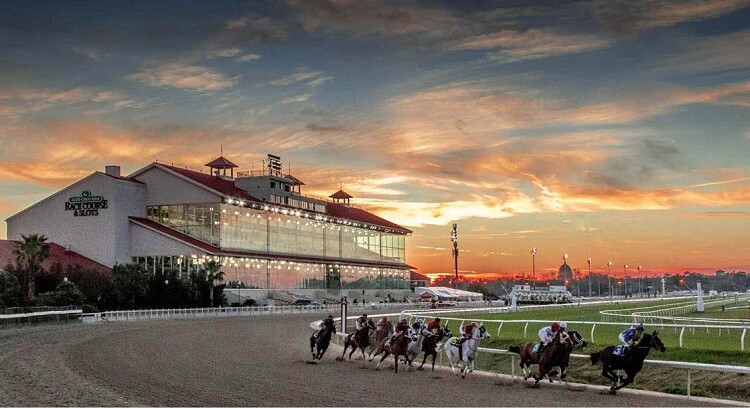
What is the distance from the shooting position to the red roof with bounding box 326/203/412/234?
10885 centimetres

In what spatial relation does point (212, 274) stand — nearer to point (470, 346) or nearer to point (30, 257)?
→ point (30, 257)

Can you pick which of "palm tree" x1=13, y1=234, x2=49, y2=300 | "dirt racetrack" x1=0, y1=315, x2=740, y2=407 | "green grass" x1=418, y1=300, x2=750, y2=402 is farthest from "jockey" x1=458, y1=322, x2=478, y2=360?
"palm tree" x1=13, y1=234, x2=49, y2=300

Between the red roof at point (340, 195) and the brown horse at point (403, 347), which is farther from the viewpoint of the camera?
the red roof at point (340, 195)

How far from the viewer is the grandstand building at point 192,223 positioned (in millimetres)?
80625

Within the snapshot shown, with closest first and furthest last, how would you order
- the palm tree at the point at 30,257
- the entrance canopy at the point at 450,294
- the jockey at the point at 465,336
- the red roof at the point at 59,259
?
the jockey at the point at 465,336 → the palm tree at the point at 30,257 → the red roof at the point at 59,259 → the entrance canopy at the point at 450,294

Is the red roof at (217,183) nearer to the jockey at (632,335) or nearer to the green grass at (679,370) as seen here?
the green grass at (679,370)

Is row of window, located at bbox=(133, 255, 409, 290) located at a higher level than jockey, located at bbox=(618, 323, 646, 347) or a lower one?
higher

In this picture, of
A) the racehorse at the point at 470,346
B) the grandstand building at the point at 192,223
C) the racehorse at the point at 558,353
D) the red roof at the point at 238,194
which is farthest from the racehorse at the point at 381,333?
the red roof at the point at 238,194

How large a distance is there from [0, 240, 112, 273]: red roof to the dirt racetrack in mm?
44825

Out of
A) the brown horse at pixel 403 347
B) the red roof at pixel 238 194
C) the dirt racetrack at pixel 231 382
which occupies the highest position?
the red roof at pixel 238 194

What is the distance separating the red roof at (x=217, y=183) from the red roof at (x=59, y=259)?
13862 millimetres

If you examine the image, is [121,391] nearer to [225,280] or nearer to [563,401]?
[563,401]

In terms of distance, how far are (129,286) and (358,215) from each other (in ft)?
180

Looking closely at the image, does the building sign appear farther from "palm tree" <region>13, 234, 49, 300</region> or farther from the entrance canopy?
the entrance canopy
